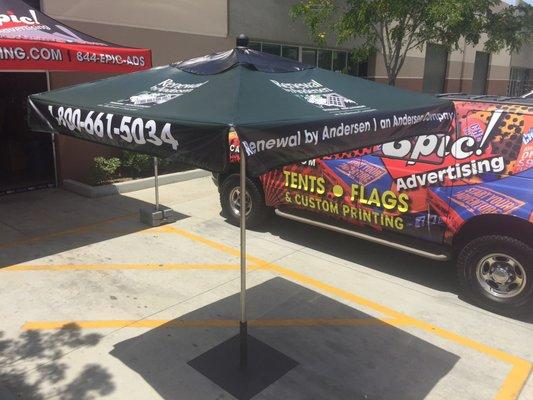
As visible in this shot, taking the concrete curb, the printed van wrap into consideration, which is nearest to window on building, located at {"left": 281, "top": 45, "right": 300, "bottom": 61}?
the concrete curb

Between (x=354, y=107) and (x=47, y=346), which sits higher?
(x=354, y=107)

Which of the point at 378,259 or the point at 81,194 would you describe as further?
the point at 81,194

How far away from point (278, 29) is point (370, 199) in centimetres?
1025

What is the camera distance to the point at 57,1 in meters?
9.30

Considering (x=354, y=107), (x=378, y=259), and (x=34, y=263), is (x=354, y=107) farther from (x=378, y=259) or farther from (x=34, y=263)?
(x=34, y=263)

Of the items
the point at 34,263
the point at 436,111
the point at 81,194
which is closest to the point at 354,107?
the point at 436,111

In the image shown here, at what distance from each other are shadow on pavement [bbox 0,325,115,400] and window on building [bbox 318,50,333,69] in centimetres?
1422

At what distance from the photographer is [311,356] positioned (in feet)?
14.1

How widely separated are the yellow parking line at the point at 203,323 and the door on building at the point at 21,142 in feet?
20.0

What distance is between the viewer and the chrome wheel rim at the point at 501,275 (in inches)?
191

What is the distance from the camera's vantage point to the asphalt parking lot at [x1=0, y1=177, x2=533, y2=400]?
391cm

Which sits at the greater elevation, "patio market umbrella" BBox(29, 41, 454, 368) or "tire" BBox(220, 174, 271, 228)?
"patio market umbrella" BBox(29, 41, 454, 368)

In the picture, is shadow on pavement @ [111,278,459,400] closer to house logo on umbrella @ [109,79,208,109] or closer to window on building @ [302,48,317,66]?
house logo on umbrella @ [109,79,208,109]

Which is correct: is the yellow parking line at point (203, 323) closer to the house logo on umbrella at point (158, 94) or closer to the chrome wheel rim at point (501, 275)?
the chrome wheel rim at point (501, 275)
